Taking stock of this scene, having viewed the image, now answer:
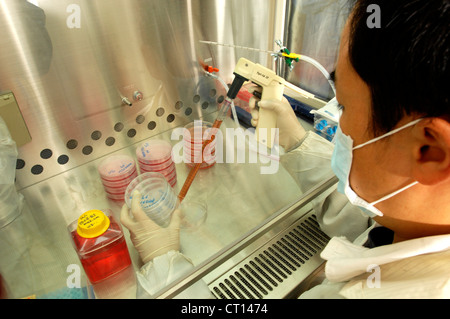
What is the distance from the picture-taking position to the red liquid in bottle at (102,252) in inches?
30.4

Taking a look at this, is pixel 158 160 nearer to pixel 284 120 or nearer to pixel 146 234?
pixel 146 234

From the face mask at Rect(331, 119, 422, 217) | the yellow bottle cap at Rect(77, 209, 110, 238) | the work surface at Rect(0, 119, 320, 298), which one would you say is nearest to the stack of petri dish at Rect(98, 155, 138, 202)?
the work surface at Rect(0, 119, 320, 298)

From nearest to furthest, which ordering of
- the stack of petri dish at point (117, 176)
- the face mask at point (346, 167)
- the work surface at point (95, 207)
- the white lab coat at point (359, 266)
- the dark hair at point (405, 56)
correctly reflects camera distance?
the dark hair at point (405, 56) < the white lab coat at point (359, 266) < the face mask at point (346, 167) < the work surface at point (95, 207) < the stack of petri dish at point (117, 176)

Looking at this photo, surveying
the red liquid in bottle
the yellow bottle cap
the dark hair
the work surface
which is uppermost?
the dark hair

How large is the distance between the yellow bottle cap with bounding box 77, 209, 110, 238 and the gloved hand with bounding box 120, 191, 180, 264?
13cm

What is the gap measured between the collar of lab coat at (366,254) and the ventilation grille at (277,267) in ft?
0.49

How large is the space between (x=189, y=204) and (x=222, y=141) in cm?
38

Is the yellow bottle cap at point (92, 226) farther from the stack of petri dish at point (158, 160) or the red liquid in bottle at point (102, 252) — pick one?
the stack of petri dish at point (158, 160)

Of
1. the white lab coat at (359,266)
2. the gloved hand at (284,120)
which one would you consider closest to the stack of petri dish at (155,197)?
the white lab coat at (359,266)

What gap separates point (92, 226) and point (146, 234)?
0.59ft

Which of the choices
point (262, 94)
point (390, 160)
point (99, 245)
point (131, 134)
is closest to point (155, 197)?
point (99, 245)

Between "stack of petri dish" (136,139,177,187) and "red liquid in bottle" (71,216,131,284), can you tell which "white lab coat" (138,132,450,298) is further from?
"stack of petri dish" (136,139,177,187)

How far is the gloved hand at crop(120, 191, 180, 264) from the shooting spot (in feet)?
2.85

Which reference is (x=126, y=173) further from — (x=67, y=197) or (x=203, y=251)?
(x=203, y=251)
